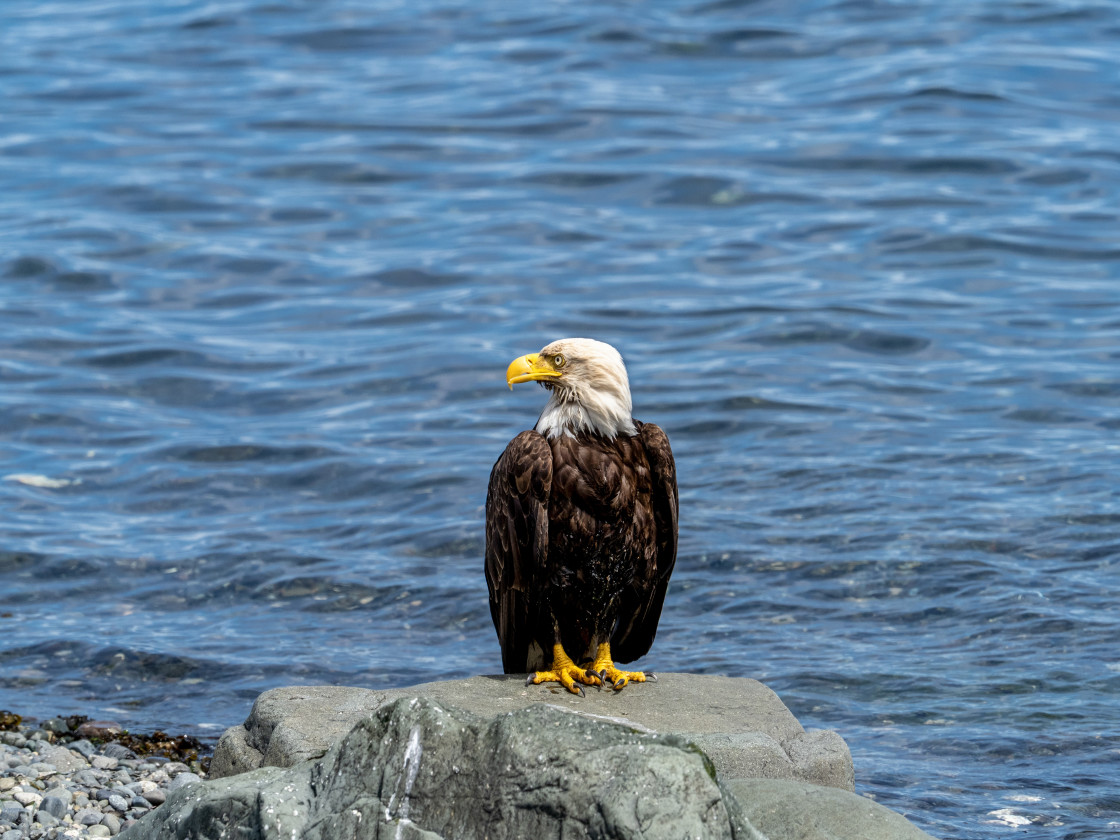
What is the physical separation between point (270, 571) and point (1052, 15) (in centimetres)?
1986

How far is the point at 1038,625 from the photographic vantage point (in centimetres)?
923

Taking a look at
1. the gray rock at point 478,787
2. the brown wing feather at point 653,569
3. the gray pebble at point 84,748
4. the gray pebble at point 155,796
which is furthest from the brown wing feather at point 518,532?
the gray pebble at point 84,748

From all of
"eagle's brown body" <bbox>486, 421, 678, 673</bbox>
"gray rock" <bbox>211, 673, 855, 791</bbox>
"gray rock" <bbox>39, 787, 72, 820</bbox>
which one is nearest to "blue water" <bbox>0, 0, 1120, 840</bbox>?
"gray rock" <bbox>211, 673, 855, 791</bbox>

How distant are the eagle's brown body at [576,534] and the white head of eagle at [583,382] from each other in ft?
0.19

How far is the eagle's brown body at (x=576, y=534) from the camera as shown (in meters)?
6.33

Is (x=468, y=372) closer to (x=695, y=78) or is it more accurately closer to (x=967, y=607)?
(x=967, y=607)

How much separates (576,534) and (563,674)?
69 cm

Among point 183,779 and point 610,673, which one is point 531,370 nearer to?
point 610,673

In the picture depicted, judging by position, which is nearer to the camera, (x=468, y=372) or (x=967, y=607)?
(x=967, y=607)

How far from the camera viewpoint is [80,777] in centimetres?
701

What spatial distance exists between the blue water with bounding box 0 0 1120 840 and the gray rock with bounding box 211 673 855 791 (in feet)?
3.89

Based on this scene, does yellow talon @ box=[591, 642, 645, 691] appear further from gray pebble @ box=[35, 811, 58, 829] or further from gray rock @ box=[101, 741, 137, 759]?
gray rock @ box=[101, 741, 137, 759]

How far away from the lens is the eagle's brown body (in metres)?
6.33

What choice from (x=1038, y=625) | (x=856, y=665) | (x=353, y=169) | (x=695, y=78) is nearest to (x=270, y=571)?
(x=856, y=665)
